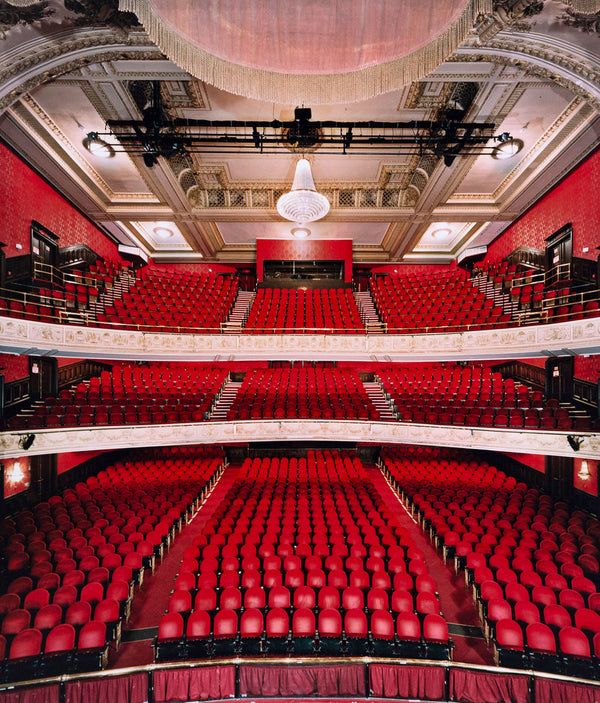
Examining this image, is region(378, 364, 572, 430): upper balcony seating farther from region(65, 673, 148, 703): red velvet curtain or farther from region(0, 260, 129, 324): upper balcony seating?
region(0, 260, 129, 324): upper balcony seating

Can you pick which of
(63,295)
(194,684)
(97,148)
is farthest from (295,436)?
(97,148)

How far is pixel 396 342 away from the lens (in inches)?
336

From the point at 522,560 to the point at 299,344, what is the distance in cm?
599

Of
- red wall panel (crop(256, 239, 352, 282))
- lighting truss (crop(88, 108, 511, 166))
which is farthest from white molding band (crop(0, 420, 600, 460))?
red wall panel (crop(256, 239, 352, 282))

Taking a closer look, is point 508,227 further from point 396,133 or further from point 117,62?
point 117,62

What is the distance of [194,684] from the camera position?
304cm

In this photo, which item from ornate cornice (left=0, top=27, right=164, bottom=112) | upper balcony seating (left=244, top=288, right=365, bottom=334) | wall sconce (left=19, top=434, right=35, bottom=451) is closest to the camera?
ornate cornice (left=0, top=27, right=164, bottom=112)

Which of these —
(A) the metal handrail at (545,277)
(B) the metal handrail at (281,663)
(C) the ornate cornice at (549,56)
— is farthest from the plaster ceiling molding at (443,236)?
(B) the metal handrail at (281,663)

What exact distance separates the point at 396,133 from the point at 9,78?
19.9ft

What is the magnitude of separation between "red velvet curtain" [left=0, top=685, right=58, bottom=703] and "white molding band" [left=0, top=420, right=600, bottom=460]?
3.15 meters

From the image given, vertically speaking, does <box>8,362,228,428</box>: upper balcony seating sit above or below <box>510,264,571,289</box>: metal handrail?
below

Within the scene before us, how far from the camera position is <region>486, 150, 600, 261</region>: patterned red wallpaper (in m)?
6.49

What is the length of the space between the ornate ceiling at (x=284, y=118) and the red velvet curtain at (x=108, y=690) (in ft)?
20.6

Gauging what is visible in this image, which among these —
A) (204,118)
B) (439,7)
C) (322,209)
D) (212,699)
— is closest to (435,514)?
(212,699)
